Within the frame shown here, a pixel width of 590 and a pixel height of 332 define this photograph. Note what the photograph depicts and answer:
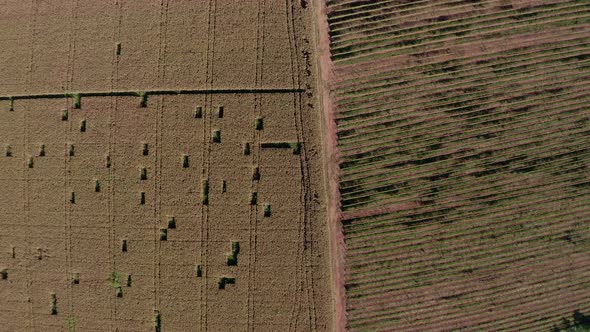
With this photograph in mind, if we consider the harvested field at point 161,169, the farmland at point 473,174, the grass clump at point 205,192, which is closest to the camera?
the farmland at point 473,174

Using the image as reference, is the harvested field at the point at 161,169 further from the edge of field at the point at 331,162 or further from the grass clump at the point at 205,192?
the edge of field at the point at 331,162

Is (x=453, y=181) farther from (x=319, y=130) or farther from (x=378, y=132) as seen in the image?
(x=319, y=130)

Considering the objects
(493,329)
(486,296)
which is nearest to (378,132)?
(486,296)

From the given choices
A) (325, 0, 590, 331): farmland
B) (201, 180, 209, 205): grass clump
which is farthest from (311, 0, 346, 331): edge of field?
(201, 180, 209, 205): grass clump

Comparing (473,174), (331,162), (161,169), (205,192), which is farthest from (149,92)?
(473,174)

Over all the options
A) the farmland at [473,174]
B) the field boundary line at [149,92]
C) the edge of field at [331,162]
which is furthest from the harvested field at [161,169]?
the farmland at [473,174]

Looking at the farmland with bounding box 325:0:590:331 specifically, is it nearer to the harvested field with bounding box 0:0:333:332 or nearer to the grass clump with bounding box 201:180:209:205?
the harvested field with bounding box 0:0:333:332

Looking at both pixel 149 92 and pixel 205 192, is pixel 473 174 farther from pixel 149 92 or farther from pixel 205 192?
pixel 149 92
